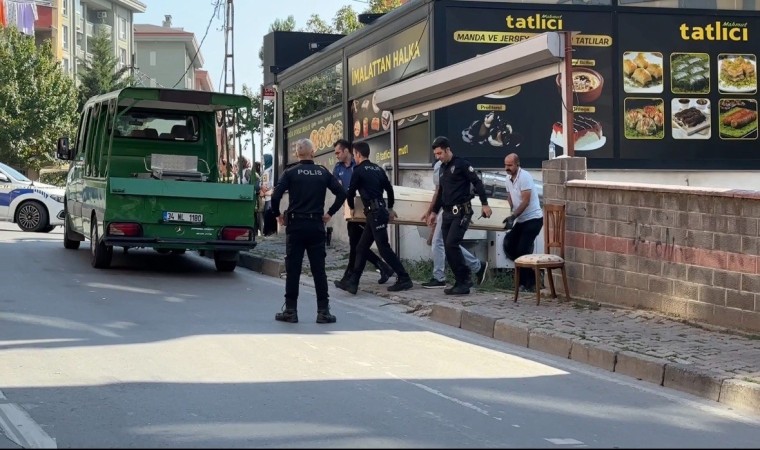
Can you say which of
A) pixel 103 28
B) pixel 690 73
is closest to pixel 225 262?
pixel 690 73

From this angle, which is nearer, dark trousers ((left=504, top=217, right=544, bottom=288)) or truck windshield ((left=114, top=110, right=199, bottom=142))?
dark trousers ((left=504, top=217, right=544, bottom=288))

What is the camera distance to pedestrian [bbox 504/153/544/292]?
1401cm

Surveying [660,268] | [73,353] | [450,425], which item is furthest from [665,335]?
[73,353]

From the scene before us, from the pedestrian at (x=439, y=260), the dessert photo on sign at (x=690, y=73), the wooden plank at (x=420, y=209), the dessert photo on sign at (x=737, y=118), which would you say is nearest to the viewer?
the pedestrian at (x=439, y=260)

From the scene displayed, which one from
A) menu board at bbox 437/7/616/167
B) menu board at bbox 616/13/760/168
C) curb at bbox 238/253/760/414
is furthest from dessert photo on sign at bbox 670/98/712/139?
curb at bbox 238/253/760/414

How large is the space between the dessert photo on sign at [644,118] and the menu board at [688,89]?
19mm

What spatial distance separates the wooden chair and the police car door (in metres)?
16.6

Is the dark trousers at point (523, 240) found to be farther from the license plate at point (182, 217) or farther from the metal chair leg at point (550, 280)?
the license plate at point (182, 217)

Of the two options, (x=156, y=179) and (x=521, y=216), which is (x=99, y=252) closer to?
(x=156, y=179)

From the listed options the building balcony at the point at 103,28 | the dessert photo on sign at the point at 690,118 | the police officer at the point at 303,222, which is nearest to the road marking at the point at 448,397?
the police officer at the point at 303,222

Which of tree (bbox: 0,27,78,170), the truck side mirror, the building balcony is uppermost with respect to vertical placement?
the building balcony

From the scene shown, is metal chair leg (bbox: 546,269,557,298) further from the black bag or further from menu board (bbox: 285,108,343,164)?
menu board (bbox: 285,108,343,164)

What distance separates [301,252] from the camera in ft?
39.5

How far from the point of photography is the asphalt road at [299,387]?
664 cm
